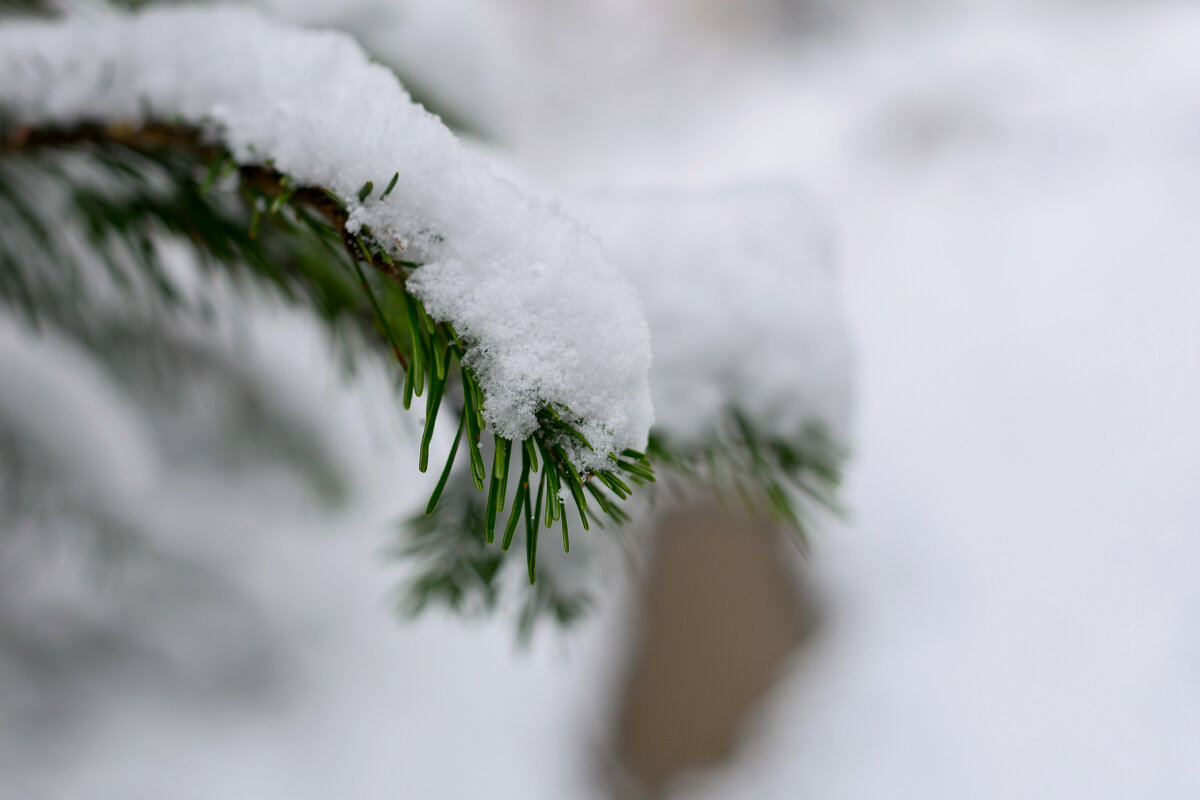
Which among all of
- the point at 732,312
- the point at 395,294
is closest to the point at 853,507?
the point at 732,312

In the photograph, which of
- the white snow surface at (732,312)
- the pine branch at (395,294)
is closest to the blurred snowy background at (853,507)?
→ the white snow surface at (732,312)

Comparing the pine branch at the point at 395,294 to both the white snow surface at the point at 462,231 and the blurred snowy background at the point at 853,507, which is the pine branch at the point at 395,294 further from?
the blurred snowy background at the point at 853,507

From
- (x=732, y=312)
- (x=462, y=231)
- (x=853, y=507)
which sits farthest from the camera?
(x=853, y=507)

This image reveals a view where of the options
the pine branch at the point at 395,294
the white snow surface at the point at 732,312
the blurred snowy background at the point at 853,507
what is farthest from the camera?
the blurred snowy background at the point at 853,507

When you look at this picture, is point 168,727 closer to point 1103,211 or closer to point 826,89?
point 1103,211

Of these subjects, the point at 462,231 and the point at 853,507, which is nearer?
the point at 462,231

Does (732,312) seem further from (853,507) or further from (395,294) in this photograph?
(853,507)
